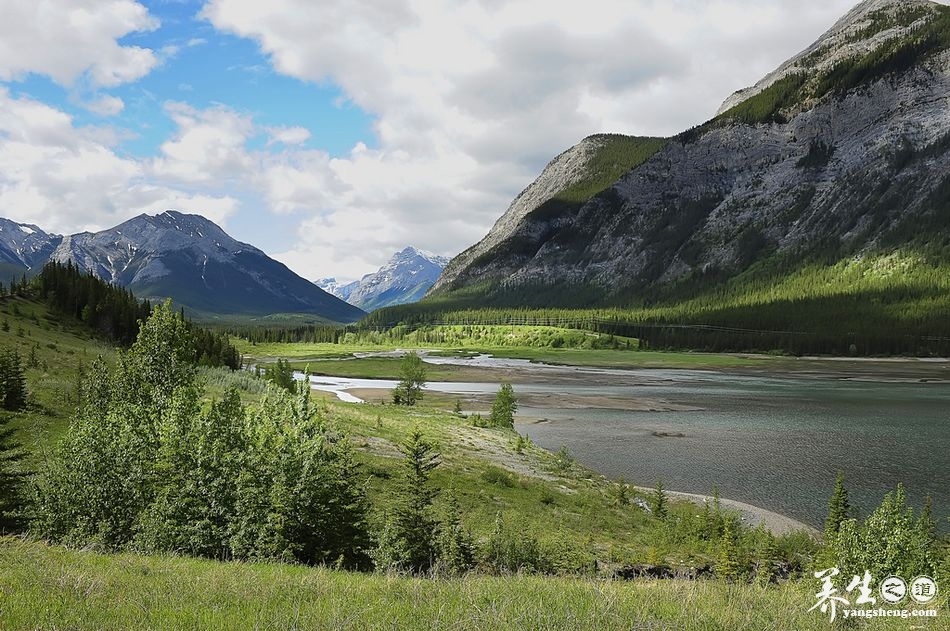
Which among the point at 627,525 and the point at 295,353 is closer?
the point at 627,525

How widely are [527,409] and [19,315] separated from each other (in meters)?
69.6

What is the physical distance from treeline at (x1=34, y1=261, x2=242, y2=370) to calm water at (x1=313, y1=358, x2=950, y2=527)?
52.3 m

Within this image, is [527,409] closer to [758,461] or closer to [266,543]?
[758,461]

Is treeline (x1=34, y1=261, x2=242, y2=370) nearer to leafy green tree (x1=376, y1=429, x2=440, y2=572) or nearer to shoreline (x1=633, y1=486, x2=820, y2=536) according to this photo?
shoreline (x1=633, y1=486, x2=820, y2=536)

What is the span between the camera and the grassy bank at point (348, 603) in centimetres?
807

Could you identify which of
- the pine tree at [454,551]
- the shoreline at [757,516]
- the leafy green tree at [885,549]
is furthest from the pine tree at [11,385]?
the shoreline at [757,516]


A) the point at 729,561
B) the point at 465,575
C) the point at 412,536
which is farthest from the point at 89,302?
the point at 729,561

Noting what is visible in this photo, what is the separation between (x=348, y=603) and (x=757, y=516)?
1387 inches

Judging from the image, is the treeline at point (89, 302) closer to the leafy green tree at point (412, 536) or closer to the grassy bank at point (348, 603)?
the leafy green tree at point (412, 536)

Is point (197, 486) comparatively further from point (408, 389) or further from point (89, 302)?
point (89, 302)

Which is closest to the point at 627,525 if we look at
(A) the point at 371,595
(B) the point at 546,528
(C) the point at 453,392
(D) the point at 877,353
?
(B) the point at 546,528

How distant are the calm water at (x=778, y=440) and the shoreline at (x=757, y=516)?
124 cm

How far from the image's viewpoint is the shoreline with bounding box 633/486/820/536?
110 ft

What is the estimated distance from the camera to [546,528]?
2861 cm
